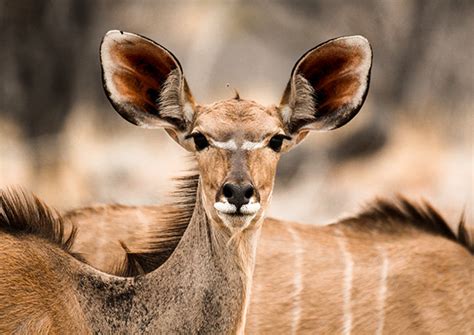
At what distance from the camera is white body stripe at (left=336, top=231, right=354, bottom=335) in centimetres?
344

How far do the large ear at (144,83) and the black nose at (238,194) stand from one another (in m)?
0.32

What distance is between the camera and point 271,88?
6.67 metres

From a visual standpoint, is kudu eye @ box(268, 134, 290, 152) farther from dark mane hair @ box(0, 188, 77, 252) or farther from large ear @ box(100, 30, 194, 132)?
dark mane hair @ box(0, 188, 77, 252)

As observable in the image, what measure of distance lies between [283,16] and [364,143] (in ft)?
3.12

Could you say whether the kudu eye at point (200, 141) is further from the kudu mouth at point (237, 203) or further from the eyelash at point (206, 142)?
the kudu mouth at point (237, 203)

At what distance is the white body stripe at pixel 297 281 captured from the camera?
3404mm

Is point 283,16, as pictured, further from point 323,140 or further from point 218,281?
point 218,281

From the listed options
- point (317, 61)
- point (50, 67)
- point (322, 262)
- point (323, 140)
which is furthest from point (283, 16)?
point (317, 61)

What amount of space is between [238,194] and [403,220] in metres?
1.63

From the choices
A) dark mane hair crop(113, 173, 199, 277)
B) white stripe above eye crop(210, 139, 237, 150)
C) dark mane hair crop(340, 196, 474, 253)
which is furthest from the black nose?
dark mane hair crop(340, 196, 474, 253)

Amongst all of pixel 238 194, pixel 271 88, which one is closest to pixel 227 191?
pixel 238 194

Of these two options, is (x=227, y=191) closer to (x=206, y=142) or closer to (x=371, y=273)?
(x=206, y=142)

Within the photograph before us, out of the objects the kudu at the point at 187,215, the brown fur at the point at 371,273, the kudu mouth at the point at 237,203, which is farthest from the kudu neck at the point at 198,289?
the brown fur at the point at 371,273

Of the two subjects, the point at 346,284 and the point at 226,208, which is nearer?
the point at 226,208
